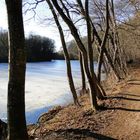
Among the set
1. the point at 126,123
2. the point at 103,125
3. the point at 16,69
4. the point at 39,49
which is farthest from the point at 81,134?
Answer: the point at 39,49

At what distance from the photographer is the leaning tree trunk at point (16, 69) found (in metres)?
7.36

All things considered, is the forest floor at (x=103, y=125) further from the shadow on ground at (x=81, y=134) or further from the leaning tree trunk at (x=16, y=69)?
the leaning tree trunk at (x=16, y=69)

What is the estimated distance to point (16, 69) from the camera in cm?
746

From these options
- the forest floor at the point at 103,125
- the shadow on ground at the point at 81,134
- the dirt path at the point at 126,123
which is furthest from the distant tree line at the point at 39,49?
the shadow on ground at the point at 81,134

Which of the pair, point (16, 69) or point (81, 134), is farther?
point (81, 134)

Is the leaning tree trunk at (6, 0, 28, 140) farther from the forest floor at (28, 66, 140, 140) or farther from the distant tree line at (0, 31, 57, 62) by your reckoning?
the distant tree line at (0, 31, 57, 62)

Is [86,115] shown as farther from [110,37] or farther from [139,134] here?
[110,37]

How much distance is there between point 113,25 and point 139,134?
2029cm

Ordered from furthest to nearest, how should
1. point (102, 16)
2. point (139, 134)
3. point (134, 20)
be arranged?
point (134, 20) < point (102, 16) < point (139, 134)

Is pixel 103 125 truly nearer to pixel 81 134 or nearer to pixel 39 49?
pixel 81 134

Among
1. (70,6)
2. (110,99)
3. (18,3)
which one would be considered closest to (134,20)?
(70,6)

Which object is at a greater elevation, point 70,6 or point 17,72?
point 70,6

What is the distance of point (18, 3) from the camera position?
7.38 metres

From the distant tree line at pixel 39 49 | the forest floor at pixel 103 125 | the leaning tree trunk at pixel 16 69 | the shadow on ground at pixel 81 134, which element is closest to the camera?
the leaning tree trunk at pixel 16 69
